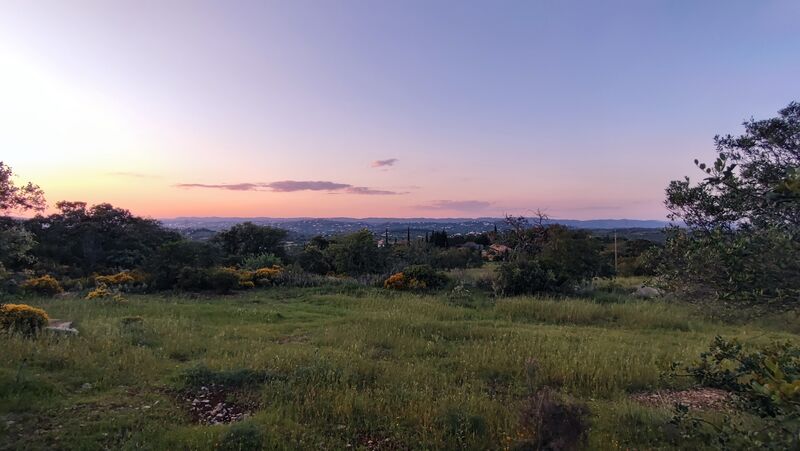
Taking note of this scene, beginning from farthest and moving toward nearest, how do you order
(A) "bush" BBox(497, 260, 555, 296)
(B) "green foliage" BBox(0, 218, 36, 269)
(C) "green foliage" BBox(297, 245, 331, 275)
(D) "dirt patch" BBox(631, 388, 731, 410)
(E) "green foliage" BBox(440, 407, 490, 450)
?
(C) "green foliage" BBox(297, 245, 331, 275), (A) "bush" BBox(497, 260, 555, 296), (B) "green foliage" BBox(0, 218, 36, 269), (D) "dirt patch" BBox(631, 388, 731, 410), (E) "green foliage" BBox(440, 407, 490, 450)

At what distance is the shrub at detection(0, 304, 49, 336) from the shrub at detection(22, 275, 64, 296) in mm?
8196

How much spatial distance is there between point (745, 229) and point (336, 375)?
5.24 meters

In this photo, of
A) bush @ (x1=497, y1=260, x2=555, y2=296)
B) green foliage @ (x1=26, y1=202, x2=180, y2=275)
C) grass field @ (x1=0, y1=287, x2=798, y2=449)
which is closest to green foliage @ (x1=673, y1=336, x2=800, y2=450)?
grass field @ (x1=0, y1=287, x2=798, y2=449)

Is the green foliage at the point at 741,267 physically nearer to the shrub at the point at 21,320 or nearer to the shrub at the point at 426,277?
the shrub at the point at 21,320

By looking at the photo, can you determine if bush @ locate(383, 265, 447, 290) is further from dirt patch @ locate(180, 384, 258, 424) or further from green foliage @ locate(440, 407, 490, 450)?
green foliage @ locate(440, 407, 490, 450)

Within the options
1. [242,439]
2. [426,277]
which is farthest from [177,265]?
[242,439]

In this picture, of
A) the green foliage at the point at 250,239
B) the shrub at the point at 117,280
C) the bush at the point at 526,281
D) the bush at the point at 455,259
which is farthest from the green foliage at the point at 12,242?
the green foliage at the point at 250,239

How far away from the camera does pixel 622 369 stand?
7293 mm

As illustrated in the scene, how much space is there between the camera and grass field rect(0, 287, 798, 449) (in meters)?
5.02

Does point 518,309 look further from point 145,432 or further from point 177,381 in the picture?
point 145,432

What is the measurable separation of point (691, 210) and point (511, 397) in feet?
12.5

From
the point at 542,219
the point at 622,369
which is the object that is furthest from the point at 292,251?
the point at 622,369

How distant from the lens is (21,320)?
342 inches

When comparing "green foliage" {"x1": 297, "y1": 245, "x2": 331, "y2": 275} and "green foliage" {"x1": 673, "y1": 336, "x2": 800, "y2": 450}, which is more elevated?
"green foliage" {"x1": 673, "y1": 336, "x2": 800, "y2": 450}
